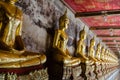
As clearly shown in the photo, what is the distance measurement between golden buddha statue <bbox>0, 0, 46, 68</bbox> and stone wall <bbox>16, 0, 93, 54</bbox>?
406mm

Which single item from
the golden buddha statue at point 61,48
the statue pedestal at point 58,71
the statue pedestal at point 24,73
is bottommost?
the statue pedestal at point 58,71

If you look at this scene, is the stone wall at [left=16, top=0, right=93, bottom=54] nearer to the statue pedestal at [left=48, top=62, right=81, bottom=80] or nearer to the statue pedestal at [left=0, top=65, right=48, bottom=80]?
the statue pedestal at [left=48, top=62, right=81, bottom=80]

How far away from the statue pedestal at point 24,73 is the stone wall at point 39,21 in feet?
1.79

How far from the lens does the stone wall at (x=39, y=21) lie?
2.99 m

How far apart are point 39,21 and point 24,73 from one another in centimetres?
121

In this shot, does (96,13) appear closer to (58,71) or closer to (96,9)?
(96,9)

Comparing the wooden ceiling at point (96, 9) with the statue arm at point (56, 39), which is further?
the wooden ceiling at point (96, 9)

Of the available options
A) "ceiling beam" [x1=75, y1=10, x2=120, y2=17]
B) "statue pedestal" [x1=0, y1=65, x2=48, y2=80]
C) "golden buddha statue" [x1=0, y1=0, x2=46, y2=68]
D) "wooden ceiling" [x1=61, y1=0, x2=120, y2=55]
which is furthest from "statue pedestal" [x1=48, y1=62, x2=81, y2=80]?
"ceiling beam" [x1=75, y1=10, x2=120, y2=17]

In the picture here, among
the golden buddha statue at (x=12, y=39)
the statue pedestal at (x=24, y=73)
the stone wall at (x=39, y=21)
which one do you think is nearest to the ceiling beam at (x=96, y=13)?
the stone wall at (x=39, y=21)

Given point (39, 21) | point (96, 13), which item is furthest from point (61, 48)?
point (96, 13)

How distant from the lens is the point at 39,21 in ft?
11.0

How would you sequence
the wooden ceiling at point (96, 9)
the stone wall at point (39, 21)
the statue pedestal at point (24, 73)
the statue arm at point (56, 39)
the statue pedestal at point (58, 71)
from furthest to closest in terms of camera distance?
the wooden ceiling at point (96, 9)
the statue arm at point (56, 39)
the statue pedestal at point (58, 71)
the stone wall at point (39, 21)
the statue pedestal at point (24, 73)

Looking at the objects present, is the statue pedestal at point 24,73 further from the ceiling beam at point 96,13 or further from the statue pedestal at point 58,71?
the ceiling beam at point 96,13

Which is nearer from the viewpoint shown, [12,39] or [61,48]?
[12,39]
